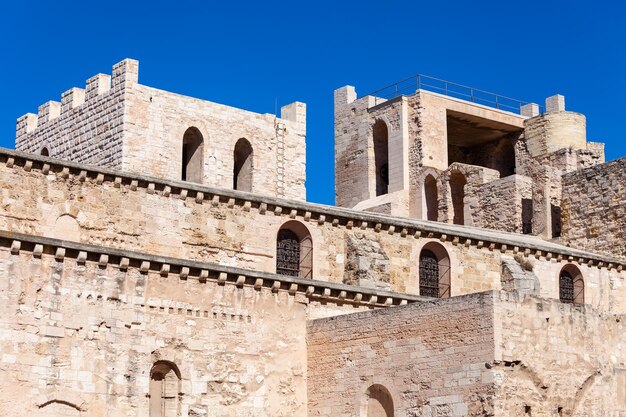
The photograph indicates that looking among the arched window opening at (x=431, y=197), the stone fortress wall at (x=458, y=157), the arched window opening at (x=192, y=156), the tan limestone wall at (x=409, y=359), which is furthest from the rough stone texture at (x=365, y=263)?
the arched window opening at (x=431, y=197)

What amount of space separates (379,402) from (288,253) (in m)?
6.39

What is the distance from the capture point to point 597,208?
44.8 meters

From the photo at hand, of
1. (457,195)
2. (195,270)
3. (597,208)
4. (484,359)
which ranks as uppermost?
(457,195)

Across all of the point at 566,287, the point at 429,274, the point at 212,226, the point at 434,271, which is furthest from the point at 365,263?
the point at 566,287

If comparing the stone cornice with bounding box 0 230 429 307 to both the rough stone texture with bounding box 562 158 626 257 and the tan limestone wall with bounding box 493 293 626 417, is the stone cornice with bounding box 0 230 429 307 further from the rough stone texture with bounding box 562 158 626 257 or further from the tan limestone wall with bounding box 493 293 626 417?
the rough stone texture with bounding box 562 158 626 257

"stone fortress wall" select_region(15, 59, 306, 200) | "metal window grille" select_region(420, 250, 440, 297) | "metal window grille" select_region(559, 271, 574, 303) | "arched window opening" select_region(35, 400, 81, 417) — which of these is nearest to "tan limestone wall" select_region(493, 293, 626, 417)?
"metal window grille" select_region(420, 250, 440, 297)

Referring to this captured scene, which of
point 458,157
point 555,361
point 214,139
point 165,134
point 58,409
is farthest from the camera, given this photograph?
point 458,157

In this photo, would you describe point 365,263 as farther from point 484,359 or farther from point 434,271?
point 484,359

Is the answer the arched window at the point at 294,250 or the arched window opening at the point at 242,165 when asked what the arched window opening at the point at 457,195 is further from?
the arched window at the point at 294,250

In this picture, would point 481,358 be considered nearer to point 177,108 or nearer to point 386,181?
point 177,108

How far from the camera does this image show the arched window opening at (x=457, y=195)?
4903 cm

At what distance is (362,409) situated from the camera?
3067 cm

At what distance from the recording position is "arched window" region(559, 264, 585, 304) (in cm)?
4070

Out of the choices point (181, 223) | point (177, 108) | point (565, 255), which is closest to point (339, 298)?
point (181, 223)
